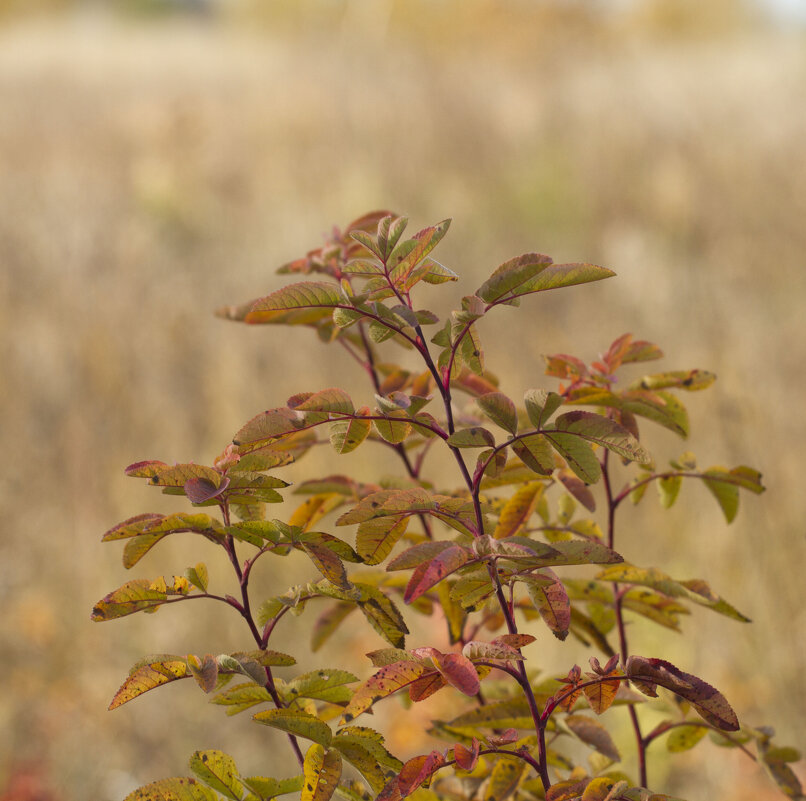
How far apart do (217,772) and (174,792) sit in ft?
0.10

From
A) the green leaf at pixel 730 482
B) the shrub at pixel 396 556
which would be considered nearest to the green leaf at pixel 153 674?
the shrub at pixel 396 556

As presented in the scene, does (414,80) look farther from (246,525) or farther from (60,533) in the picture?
(246,525)

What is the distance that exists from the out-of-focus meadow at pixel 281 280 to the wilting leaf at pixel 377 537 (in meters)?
1.66

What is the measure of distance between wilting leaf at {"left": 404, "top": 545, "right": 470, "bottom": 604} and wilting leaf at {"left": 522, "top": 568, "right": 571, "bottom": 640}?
0.18ft

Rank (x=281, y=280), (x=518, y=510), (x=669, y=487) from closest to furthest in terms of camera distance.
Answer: (x=518, y=510)
(x=669, y=487)
(x=281, y=280)

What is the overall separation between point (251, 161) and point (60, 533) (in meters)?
4.60

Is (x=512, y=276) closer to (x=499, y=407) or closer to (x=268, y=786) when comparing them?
(x=499, y=407)

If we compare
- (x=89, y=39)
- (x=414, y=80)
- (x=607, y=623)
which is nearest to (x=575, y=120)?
(x=414, y=80)

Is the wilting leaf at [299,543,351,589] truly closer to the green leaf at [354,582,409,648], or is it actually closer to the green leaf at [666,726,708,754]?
the green leaf at [354,582,409,648]

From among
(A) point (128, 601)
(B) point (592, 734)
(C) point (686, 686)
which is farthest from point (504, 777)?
(A) point (128, 601)

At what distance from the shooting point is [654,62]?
9875mm

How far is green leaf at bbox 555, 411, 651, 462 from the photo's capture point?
564 mm

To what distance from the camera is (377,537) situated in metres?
0.58

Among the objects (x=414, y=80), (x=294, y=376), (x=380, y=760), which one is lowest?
(x=380, y=760)
